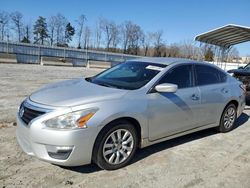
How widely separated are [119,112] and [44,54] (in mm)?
22801

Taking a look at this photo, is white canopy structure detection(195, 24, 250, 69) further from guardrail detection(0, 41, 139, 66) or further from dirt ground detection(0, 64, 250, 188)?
guardrail detection(0, 41, 139, 66)

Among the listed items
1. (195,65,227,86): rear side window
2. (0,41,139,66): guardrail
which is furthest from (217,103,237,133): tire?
(0,41,139,66): guardrail

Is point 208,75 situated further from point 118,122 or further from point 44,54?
point 44,54

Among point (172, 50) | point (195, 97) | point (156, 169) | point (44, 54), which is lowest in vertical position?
point (156, 169)

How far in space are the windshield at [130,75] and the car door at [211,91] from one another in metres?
0.99

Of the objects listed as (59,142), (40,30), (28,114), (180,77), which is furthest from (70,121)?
(40,30)

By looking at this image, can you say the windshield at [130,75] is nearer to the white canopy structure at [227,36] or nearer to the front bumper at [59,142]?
the front bumper at [59,142]

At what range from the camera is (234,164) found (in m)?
3.98

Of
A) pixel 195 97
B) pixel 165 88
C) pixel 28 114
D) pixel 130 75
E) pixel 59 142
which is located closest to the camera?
pixel 59 142

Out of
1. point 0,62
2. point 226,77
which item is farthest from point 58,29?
point 226,77

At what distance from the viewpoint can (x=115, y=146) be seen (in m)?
3.51

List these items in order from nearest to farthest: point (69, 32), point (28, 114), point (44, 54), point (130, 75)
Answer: point (28, 114), point (130, 75), point (44, 54), point (69, 32)

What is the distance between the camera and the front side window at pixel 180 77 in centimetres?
420

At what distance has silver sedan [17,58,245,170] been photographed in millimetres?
3090
